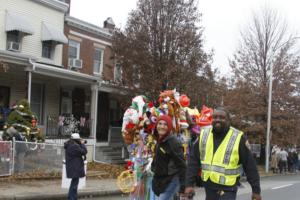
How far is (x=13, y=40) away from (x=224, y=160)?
18319 millimetres

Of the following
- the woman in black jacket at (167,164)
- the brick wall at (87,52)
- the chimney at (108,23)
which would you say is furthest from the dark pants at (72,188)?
the chimney at (108,23)

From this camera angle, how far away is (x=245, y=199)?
14.5 metres

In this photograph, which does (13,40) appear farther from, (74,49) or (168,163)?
(168,163)

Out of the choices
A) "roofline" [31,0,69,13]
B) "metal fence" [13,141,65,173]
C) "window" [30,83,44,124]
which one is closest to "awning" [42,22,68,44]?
"roofline" [31,0,69,13]

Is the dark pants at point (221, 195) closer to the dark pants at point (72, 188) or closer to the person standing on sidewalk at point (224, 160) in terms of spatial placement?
the person standing on sidewalk at point (224, 160)

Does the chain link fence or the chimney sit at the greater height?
the chimney

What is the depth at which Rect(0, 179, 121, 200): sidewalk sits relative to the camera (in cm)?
1264

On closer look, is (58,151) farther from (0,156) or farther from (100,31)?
(100,31)

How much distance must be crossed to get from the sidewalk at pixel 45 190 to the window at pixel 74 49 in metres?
10.6

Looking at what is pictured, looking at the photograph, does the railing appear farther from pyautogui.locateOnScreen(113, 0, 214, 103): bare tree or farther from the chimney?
the chimney

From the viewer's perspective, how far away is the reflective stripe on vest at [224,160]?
18.7ft

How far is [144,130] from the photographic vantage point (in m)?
10.2

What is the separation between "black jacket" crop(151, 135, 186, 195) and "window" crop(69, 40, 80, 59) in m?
19.9

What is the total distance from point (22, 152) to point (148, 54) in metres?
9.35
